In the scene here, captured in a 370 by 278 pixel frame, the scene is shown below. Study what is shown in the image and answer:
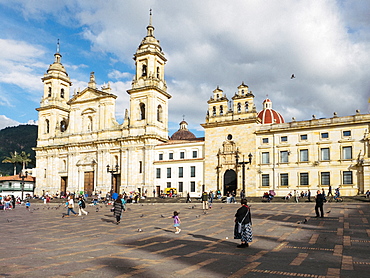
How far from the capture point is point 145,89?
56281 mm

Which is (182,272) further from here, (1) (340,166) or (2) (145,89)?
(2) (145,89)

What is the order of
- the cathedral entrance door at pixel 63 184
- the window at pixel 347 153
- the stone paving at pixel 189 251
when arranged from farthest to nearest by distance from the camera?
the cathedral entrance door at pixel 63 184 < the window at pixel 347 153 < the stone paving at pixel 189 251

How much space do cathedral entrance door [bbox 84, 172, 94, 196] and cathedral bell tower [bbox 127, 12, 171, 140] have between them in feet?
37.9

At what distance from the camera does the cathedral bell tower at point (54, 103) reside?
226ft

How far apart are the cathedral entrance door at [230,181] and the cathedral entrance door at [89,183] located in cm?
2478

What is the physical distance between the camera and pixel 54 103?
69.2m

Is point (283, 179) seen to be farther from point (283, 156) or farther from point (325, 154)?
point (325, 154)

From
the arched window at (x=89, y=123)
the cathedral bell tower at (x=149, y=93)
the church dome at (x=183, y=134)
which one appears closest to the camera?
the cathedral bell tower at (x=149, y=93)

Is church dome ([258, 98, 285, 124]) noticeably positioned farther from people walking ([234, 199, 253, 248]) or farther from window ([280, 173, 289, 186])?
people walking ([234, 199, 253, 248])

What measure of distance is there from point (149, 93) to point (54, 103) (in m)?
24.3

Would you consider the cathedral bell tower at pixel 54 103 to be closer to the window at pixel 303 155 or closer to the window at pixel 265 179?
the window at pixel 265 179

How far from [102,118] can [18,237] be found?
153ft

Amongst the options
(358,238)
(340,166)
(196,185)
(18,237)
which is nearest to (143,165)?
(196,185)

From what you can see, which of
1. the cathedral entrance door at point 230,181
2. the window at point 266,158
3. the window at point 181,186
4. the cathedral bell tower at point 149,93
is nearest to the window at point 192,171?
the window at point 181,186
